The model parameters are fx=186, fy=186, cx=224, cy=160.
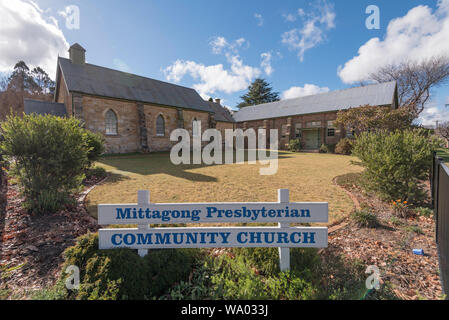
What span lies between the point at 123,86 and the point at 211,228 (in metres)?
21.9

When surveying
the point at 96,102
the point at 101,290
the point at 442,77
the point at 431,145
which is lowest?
the point at 101,290

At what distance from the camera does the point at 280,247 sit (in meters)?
2.58

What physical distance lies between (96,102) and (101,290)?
18.9m

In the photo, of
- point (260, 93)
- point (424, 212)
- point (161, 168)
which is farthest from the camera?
point (260, 93)

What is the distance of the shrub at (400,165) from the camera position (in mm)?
4945

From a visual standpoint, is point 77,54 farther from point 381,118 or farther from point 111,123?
point 381,118

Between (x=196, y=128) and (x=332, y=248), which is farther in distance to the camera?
(x=196, y=128)

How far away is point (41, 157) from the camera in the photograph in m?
4.34

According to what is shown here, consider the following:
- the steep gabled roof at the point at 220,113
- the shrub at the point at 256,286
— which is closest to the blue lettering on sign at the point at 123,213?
the shrub at the point at 256,286

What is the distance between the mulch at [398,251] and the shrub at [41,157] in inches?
234

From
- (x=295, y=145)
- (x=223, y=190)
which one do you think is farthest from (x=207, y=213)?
(x=295, y=145)

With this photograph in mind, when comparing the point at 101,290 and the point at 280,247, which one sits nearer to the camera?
the point at 101,290
